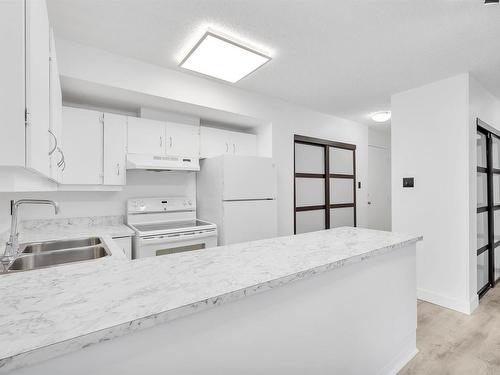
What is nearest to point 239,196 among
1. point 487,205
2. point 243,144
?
point 243,144

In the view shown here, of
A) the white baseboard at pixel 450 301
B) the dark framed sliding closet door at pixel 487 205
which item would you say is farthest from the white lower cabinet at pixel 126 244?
the dark framed sliding closet door at pixel 487 205

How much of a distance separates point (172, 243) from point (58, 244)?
0.92 m

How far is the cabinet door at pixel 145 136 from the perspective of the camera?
2.76 meters

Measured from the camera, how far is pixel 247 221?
302cm

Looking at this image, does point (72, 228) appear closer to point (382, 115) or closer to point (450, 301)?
point (450, 301)

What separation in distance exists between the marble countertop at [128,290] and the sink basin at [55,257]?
2.79ft

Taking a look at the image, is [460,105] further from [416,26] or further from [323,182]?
[323,182]

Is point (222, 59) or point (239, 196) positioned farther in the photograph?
point (239, 196)

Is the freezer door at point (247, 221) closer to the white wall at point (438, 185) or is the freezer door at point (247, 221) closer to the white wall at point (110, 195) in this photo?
the white wall at point (110, 195)

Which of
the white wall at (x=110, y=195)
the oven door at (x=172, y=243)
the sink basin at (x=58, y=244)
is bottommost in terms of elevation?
the oven door at (x=172, y=243)

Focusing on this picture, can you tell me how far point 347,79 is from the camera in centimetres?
294

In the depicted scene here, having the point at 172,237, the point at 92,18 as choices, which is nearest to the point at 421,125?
the point at 172,237

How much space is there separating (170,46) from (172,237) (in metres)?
1.75

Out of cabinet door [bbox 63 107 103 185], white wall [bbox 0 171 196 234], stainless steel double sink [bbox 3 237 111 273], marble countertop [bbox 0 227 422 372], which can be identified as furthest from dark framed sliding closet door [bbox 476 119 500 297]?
cabinet door [bbox 63 107 103 185]
